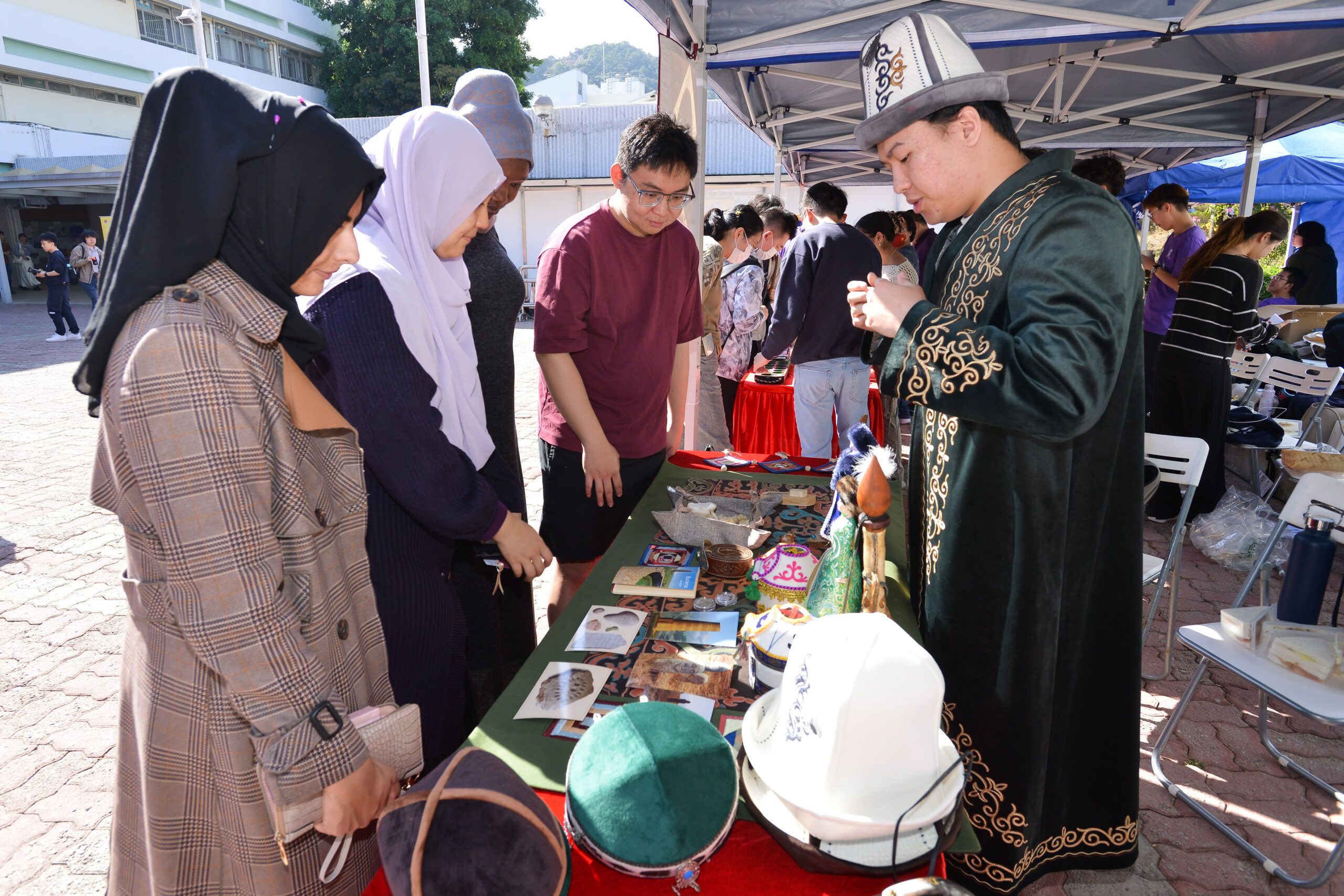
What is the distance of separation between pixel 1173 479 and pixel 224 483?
10.7 ft

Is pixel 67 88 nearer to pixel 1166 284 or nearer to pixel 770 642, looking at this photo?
pixel 1166 284

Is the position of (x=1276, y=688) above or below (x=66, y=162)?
below

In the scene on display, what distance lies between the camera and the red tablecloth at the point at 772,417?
455 centimetres

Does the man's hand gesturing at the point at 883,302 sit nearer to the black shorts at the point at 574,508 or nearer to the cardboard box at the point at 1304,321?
the black shorts at the point at 574,508

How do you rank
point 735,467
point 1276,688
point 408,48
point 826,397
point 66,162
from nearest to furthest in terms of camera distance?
point 1276,688 → point 735,467 → point 826,397 → point 66,162 → point 408,48

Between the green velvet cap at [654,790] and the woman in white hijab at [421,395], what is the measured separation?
671 mm

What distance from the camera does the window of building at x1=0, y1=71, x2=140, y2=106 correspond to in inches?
839

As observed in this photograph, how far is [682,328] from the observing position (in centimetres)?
265

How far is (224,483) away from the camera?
956mm

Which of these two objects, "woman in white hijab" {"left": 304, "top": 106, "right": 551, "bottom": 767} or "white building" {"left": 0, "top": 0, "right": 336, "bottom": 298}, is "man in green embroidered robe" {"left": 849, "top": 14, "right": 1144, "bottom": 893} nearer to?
"woman in white hijab" {"left": 304, "top": 106, "right": 551, "bottom": 767}

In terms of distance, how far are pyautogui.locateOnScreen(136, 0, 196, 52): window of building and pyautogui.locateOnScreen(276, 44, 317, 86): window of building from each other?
3.18m

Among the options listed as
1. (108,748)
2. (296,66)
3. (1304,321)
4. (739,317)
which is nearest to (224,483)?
(108,748)

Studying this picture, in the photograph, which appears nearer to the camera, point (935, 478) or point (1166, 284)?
point (935, 478)

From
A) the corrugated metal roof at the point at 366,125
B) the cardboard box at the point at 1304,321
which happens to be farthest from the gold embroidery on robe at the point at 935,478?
the corrugated metal roof at the point at 366,125
